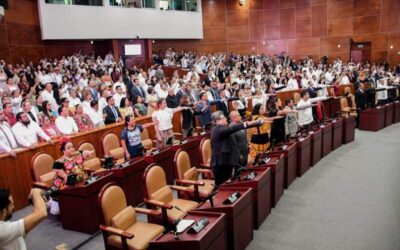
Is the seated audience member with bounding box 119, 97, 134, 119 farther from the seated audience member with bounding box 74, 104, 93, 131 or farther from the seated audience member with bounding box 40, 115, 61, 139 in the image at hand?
the seated audience member with bounding box 40, 115, 61, 139

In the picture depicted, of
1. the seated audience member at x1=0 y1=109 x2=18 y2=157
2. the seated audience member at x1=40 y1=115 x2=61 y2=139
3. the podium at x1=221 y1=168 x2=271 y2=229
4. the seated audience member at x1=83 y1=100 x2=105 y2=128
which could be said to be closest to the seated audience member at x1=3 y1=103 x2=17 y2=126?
the seated audience member at x1=0 y1=109 x2=18 y2=157

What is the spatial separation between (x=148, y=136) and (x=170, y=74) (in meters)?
9.72

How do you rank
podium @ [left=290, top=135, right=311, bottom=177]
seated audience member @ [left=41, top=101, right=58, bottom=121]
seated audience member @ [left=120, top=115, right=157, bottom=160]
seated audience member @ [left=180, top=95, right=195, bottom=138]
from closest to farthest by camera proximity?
seated audience member @ [left=120, top=115, right=157, bottom=160]
podium @ [left=290, top=135, right=311, bottom=177]
seated audience member @ [left=41, top=101, right=58, bottom=121]
seated audience member @ [left=180, top=95, right=195, bottom=138]

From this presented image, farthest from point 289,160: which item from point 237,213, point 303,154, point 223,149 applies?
point 237,213

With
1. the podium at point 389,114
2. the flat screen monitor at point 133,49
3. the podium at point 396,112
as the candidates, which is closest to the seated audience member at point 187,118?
the podium at point 389,114

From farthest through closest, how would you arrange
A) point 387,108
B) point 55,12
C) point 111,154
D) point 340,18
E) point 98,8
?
point 340,18 → point 98,8 → point 55,12 → point 387,108 → point 111,154

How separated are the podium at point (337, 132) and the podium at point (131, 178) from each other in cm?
437

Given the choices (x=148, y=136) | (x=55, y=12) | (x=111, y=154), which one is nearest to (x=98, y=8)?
(x=55, y=12)

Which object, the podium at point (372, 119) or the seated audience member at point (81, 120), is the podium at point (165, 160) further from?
the podium at point (372, 119)

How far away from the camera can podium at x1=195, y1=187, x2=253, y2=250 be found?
10.7 feet

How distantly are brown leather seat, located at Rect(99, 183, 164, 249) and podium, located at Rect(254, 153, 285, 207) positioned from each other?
1.79 m

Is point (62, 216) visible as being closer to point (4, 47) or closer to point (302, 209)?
point (302, 209)

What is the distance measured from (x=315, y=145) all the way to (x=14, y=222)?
5.40 m

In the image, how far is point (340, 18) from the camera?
1733cm
